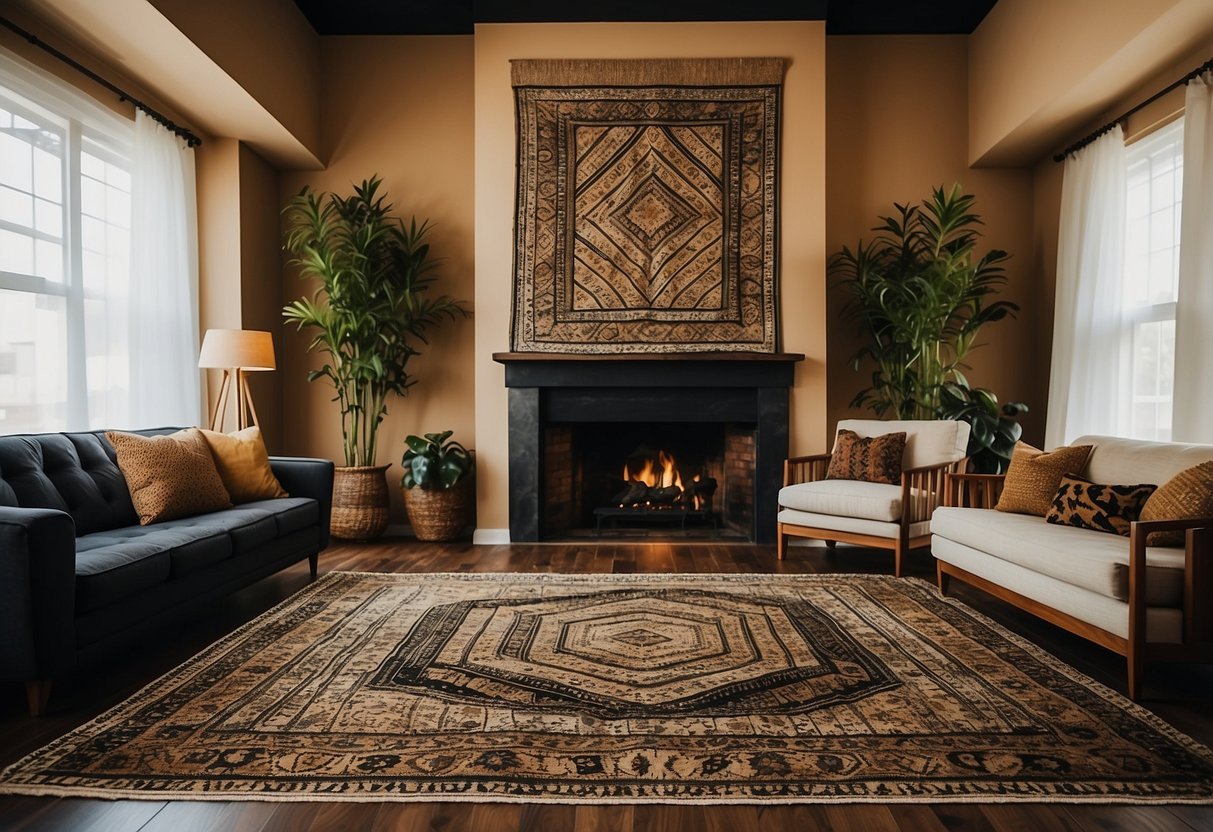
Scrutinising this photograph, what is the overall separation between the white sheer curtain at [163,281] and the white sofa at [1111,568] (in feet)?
14.5

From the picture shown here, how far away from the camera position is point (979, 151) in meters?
5.50

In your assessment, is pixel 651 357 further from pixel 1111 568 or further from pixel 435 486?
pixel 1111 568

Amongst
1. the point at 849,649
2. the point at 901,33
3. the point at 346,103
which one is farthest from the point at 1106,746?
the point at 346,103

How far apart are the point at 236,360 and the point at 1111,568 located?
448 centimetres

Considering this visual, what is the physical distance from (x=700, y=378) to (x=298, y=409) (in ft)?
10.1

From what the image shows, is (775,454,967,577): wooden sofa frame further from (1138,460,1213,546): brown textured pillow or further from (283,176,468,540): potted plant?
(283,176,468,540): potted plant

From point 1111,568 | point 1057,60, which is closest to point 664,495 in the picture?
point 1111,568

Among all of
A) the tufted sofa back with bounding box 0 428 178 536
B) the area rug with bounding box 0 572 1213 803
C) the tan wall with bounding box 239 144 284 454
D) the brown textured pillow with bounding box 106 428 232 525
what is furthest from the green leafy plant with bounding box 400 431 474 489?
the tufted sofa back with bounding box 0 428 178 536

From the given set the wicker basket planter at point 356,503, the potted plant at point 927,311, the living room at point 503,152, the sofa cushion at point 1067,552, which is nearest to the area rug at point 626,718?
the sofa cushion at point 1067,552

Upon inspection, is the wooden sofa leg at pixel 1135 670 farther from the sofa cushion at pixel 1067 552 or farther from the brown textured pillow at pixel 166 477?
the brown textured pillow at pixel 166 477

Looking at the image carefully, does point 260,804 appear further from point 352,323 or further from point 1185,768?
point 352,323

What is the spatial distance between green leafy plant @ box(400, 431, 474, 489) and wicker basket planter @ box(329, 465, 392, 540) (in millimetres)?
236

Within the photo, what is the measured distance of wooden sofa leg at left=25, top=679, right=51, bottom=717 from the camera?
7.32 ft

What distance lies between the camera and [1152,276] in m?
4.41
